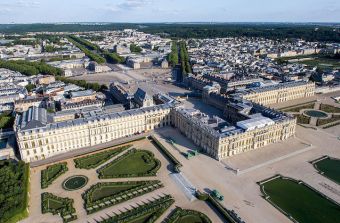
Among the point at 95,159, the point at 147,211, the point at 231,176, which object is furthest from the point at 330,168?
the point at 95,159

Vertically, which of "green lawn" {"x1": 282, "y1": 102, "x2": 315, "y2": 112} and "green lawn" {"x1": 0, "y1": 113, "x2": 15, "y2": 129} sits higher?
"green lawn" {"x1": 0, "y1": 113, "x2": 15, "y2": 129}

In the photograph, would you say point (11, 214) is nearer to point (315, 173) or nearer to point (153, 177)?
point (153, 177)

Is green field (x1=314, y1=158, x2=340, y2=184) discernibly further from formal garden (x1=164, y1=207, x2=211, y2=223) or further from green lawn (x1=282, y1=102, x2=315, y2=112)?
green lawn (x1=282, y1=102, x2=315, y2=112)

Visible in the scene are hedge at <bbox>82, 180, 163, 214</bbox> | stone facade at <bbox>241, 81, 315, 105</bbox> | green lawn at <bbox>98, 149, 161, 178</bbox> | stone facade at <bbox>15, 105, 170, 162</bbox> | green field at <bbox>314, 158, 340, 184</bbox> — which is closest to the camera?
hedge at <bbox>82, 180, 163, 214</bbox>

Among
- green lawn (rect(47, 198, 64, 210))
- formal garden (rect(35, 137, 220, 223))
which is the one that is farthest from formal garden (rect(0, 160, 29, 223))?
green lawn (rect(47, 198, 64, 210))

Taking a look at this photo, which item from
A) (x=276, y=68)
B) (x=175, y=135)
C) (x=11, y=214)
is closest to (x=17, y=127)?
(x=11, y=214)

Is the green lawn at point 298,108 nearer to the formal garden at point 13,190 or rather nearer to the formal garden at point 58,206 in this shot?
the formal garden at point 58,206

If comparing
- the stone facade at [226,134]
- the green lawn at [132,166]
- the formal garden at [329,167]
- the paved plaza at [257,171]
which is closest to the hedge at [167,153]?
the paved plaza at [257,171]
